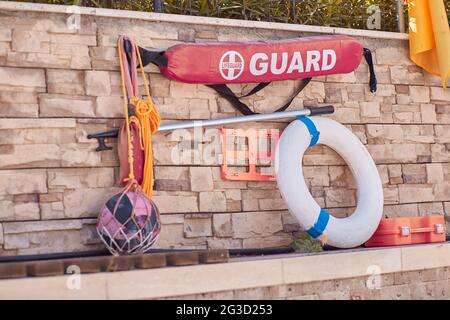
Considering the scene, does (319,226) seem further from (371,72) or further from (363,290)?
(371,72)

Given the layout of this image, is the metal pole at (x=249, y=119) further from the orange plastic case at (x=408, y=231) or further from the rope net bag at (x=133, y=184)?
the orange plastic case at (x=408, y=231)

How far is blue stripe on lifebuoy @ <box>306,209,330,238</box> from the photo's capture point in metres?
5.33

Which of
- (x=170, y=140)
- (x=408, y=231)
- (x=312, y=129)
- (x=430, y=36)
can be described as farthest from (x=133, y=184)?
(x=430, y=36)

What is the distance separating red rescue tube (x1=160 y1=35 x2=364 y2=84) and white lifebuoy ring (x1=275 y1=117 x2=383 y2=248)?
1.25 feet

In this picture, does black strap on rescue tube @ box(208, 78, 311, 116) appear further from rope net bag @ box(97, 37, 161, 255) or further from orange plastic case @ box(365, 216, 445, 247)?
orange plastic case @ box(365, 216, 445, 247)

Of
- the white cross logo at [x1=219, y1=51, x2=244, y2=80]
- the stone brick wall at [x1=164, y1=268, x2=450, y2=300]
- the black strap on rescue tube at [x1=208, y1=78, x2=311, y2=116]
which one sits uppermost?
the white cross logo at [x1=219, y1=51, x2=244, y2=80]

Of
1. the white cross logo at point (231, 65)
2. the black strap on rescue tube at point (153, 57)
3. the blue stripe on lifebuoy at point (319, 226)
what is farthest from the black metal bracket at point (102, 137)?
the blue stripe on lifebuoy at point (319, 226)

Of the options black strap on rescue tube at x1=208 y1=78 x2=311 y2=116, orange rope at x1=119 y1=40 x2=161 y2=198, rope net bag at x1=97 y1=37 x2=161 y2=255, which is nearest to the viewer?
rope net bag at x1=97 y1=37 x2=161 y2=255

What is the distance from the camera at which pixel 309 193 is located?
5.44 meters

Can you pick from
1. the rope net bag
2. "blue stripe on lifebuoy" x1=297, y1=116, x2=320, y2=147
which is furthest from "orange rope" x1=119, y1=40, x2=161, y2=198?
"blue stripe on lifebuoy" x1=297, y1=116, x2=320, y2=147

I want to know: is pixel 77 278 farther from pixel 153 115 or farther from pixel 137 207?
pixel 153 115

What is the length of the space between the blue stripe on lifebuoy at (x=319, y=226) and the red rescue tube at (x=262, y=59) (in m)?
1.01

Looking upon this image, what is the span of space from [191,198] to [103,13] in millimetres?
1311
